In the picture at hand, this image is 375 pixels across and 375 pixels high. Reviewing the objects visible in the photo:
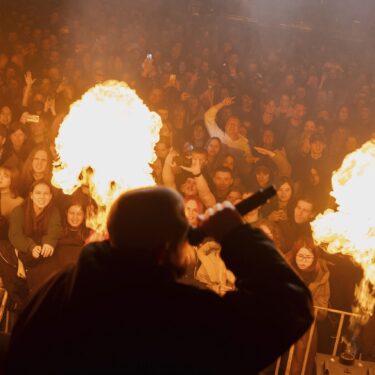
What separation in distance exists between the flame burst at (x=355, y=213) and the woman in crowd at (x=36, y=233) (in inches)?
125

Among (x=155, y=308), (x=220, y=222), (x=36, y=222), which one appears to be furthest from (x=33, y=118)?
(x=155, y=308)

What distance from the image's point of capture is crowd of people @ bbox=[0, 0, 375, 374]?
6.06 meters

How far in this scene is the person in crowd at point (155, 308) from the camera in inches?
60.5

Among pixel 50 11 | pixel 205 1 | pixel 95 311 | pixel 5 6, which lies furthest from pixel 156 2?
pixel 95 311

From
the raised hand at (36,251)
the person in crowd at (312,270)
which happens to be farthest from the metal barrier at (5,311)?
the person in crowd at (312,270)

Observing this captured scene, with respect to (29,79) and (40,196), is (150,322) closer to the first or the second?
(40,196)

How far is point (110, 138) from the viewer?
4.67m

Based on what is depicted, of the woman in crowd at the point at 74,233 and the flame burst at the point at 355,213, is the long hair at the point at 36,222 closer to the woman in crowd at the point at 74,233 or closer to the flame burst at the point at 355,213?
the woman in crowd at the point at 74,233

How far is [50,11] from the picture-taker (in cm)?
1073

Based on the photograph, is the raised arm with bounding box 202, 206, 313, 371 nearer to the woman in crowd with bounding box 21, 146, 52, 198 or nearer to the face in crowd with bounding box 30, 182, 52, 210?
the face in crowd with bounding box 30, 182, 52, 210

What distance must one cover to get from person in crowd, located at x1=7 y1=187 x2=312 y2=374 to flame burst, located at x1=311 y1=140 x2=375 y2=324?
3.24 m

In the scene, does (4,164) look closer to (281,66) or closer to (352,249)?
(352,249)

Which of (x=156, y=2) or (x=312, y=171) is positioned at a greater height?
(x=156, y=2)

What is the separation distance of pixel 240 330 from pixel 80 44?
899 centimetres
